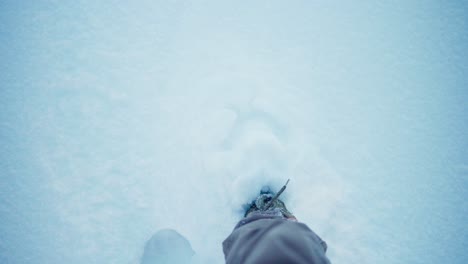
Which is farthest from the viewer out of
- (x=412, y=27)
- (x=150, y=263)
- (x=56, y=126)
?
(x=412, y=27)

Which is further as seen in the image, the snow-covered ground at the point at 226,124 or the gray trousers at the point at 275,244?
the snow-covered ground at the point at 226,124

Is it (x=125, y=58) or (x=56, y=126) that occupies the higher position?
(x=125, y=58)

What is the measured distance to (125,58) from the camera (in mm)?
1586

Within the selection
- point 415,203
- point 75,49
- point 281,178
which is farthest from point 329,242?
point 75,49

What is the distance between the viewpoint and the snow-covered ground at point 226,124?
1.39 meters

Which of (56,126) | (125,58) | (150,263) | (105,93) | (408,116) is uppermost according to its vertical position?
(408,116)

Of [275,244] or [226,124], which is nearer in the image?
[275,244]

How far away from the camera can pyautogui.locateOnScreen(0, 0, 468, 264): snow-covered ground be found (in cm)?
139

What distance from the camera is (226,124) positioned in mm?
1451

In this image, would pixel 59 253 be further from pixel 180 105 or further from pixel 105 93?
pixel 180 105

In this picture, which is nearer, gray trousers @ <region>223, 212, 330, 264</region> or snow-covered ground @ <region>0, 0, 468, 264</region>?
gray trousers @ <region>223, 212, 330, 264</region>

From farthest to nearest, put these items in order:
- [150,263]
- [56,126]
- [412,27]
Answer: [412,27] → [56,126] → [150,263]

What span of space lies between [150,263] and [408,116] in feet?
6.28

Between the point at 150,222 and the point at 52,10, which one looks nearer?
the point at 150,222
